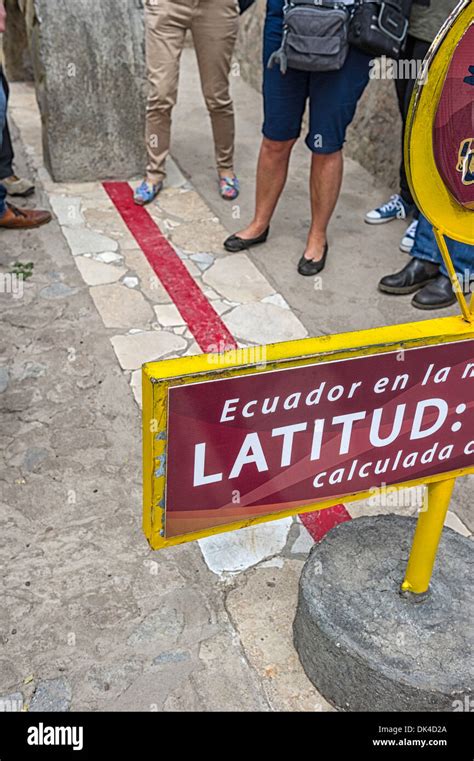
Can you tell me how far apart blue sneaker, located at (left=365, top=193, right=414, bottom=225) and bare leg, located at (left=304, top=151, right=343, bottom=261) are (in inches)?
19.9

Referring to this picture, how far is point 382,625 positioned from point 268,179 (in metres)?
2.39

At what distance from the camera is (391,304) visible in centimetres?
360

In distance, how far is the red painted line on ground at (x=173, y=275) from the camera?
3.33 metres

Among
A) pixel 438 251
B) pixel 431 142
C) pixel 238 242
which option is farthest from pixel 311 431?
pixel 238 242

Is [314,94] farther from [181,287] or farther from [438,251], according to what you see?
[181,287]

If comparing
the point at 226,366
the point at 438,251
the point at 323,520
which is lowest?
the point at 323,520

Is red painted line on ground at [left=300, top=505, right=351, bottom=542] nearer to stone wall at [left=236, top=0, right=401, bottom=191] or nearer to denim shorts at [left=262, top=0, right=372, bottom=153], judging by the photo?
denim shorts at [left=262, top=0, right=372, bottom=153]

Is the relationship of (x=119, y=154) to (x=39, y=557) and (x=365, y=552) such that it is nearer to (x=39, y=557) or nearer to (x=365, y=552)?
(x=39, y=557)

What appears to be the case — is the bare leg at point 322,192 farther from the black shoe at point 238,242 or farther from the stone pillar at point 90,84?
the stone pillar at point 90,84

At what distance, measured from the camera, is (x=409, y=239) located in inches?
157

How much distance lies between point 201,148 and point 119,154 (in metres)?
0.71

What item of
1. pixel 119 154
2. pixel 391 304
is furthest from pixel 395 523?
pixel 119 154

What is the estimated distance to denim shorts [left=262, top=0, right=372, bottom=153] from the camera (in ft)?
10.8

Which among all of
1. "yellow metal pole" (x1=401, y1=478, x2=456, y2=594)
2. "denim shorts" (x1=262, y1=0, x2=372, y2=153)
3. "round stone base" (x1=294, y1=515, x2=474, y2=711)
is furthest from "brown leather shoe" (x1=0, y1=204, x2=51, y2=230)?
"yellow metal pole" (x1=401, y1=478, x2=456, y2=594)
